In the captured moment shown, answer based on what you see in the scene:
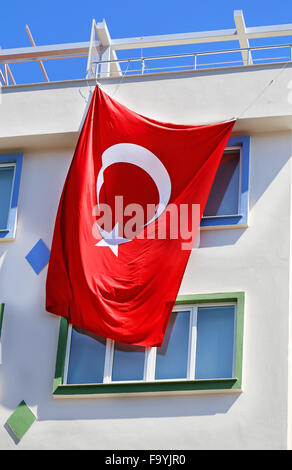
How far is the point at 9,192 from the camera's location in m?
20.6

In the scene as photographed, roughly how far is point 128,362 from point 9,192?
460 cm

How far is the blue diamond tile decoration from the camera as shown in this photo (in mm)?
19375

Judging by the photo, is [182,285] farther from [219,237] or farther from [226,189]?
[226,189]

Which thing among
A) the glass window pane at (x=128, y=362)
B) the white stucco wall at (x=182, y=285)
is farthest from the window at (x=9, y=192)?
the glass window pane at (x=128, y=362)

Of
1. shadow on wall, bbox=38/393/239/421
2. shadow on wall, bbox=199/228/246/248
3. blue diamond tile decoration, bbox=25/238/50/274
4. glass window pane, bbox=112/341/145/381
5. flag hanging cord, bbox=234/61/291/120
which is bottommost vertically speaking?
shadow on wall, bbox=38/393/239/421

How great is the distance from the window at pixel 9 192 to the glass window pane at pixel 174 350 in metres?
3.75

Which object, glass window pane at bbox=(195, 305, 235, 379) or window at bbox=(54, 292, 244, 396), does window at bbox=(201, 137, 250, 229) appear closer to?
window at bbox=(54, 292, 244, 396)

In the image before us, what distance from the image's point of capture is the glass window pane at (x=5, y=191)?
20.3m

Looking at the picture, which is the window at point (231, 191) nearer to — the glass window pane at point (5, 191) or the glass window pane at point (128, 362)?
the glass window pane at point (128, 362)

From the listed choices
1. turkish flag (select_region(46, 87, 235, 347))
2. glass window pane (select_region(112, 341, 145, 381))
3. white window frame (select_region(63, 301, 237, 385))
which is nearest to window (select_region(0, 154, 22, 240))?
turkish flag (select_region(46, 87, 235, 347))

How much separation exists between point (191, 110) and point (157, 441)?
6495mm

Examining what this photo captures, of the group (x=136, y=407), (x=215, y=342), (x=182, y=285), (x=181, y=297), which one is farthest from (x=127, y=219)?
(x=136, y=407)

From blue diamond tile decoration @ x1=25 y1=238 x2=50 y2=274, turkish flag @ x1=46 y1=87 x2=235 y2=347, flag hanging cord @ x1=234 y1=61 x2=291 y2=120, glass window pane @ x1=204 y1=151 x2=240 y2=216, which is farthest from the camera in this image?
flag hanging cord @ x1=234 y1=61 x2=291 y2=120
